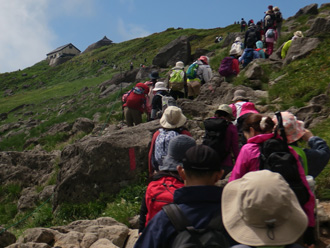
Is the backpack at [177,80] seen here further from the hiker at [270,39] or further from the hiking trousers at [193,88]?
the hiker at [270,39]

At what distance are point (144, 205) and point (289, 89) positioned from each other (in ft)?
29.4

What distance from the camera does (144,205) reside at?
12.8ft

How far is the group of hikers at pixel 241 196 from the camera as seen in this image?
2094mm

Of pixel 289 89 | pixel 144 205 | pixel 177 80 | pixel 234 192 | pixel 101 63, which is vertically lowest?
pixel 144 205

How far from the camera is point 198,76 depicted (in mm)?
13289

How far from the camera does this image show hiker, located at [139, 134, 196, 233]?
369 cm

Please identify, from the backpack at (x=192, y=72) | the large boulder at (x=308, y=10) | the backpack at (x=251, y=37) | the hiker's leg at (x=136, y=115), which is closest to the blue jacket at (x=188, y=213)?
the hiker's leg at (x=136, y=115)

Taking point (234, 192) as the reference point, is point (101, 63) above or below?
above

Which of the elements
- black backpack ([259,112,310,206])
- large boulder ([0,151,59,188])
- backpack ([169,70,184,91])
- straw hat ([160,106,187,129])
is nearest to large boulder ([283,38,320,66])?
backpack ([169,70,184,91])

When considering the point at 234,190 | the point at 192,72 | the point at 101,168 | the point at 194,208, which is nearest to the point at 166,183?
the point at 194,208

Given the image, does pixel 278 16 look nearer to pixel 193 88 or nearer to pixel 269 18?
pixel 269 18

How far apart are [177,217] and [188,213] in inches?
4.6

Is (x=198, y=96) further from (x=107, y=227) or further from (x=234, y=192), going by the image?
(x=234, y=192)

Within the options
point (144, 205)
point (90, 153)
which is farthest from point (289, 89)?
point (144, 205)
